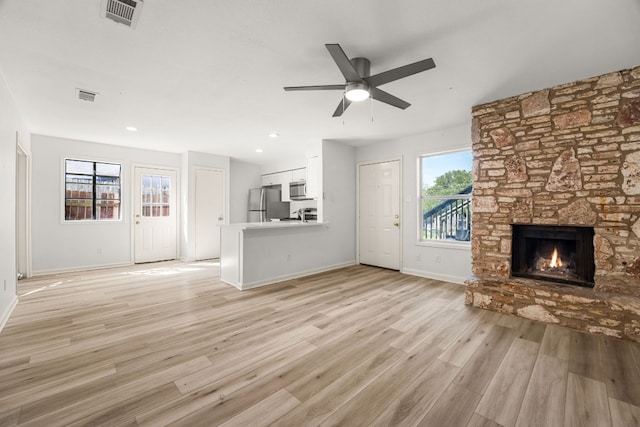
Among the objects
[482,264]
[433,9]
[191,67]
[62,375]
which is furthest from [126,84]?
[482,264]

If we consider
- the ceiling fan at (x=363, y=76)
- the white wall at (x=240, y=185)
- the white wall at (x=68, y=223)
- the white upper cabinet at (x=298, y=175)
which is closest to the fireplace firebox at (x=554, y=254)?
the ceiling fan at (x=363, y=76)

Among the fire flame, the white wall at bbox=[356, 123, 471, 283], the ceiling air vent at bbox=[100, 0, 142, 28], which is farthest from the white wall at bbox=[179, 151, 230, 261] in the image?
the fire flame

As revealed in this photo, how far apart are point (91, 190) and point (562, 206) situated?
7.46 meters

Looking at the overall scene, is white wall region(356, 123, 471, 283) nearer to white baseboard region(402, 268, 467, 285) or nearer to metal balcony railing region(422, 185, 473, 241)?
white baseboard region(402, 268, 467, 285)

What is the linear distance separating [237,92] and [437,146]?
321 centimetres

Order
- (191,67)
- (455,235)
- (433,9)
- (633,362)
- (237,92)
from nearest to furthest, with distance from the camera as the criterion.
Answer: (433,9) → (633,362) → (191,67) → (237,92) → (455,235)

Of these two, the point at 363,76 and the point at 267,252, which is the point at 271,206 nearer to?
the point at 267,252

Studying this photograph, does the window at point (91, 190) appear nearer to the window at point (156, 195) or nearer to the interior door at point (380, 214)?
the window at point (156, 195)

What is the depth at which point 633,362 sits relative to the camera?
211cm

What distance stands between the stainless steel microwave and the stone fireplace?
3.72m

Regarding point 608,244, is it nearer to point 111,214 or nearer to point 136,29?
point 136,29

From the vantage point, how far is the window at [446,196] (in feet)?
14.5

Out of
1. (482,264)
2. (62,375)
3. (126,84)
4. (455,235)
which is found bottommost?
(62,375)

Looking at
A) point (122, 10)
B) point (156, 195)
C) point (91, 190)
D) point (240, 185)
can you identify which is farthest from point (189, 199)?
point (122, 10)
